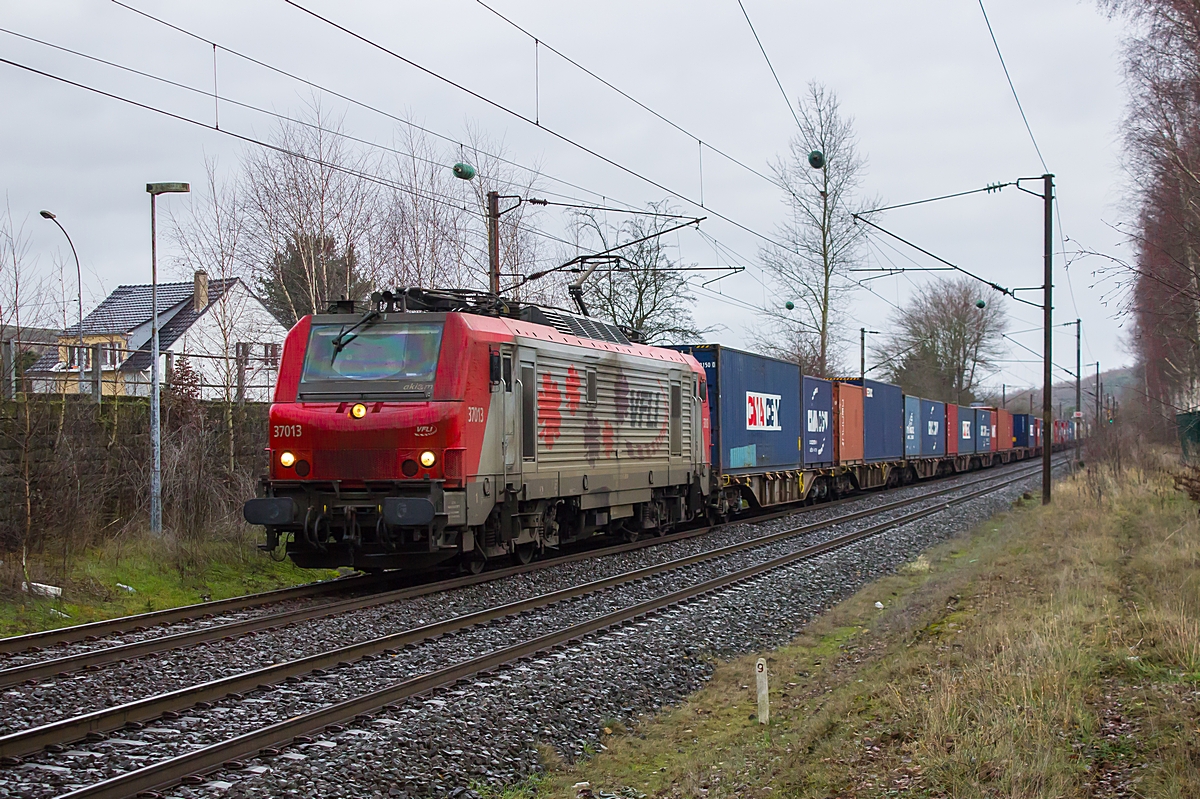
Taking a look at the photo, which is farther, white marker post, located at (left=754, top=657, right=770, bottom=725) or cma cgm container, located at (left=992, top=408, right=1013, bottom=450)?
cma cgm container, located at (left=992, top=408, right=1013, bottom=450)

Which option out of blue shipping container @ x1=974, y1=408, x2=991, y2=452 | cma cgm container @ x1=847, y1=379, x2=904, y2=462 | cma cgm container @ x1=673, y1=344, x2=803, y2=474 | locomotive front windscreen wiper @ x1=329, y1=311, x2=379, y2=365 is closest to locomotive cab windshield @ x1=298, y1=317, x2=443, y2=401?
locomotive front windscreen wiper @ x1=329, y1=311, x2=379, y2=365

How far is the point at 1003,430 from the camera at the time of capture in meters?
54.1

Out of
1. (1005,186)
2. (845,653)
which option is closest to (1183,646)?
(845,653)

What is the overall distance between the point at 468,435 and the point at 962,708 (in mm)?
6620

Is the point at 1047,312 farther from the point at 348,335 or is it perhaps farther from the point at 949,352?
the point at 949,352

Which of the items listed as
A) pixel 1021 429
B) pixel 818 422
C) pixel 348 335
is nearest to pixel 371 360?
pixel 348 335

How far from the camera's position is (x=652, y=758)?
6461 mm

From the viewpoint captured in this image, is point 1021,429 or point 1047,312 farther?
point 1021,429

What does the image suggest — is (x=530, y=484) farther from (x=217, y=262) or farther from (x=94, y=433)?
(x=217, y=262)

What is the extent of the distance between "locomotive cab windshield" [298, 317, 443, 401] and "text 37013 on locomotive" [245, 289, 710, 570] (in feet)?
0.05

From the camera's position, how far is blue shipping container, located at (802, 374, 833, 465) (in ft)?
81.9

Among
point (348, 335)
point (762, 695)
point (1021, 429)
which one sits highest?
point (348, 335)

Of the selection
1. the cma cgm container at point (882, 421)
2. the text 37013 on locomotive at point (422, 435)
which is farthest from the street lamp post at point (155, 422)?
the cma cgm container at point (882, 421)

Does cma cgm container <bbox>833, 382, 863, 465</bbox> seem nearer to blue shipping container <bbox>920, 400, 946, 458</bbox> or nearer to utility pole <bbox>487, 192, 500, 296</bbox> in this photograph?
blue shipping container <bbox>920, 400, 946, 458</bbox>
